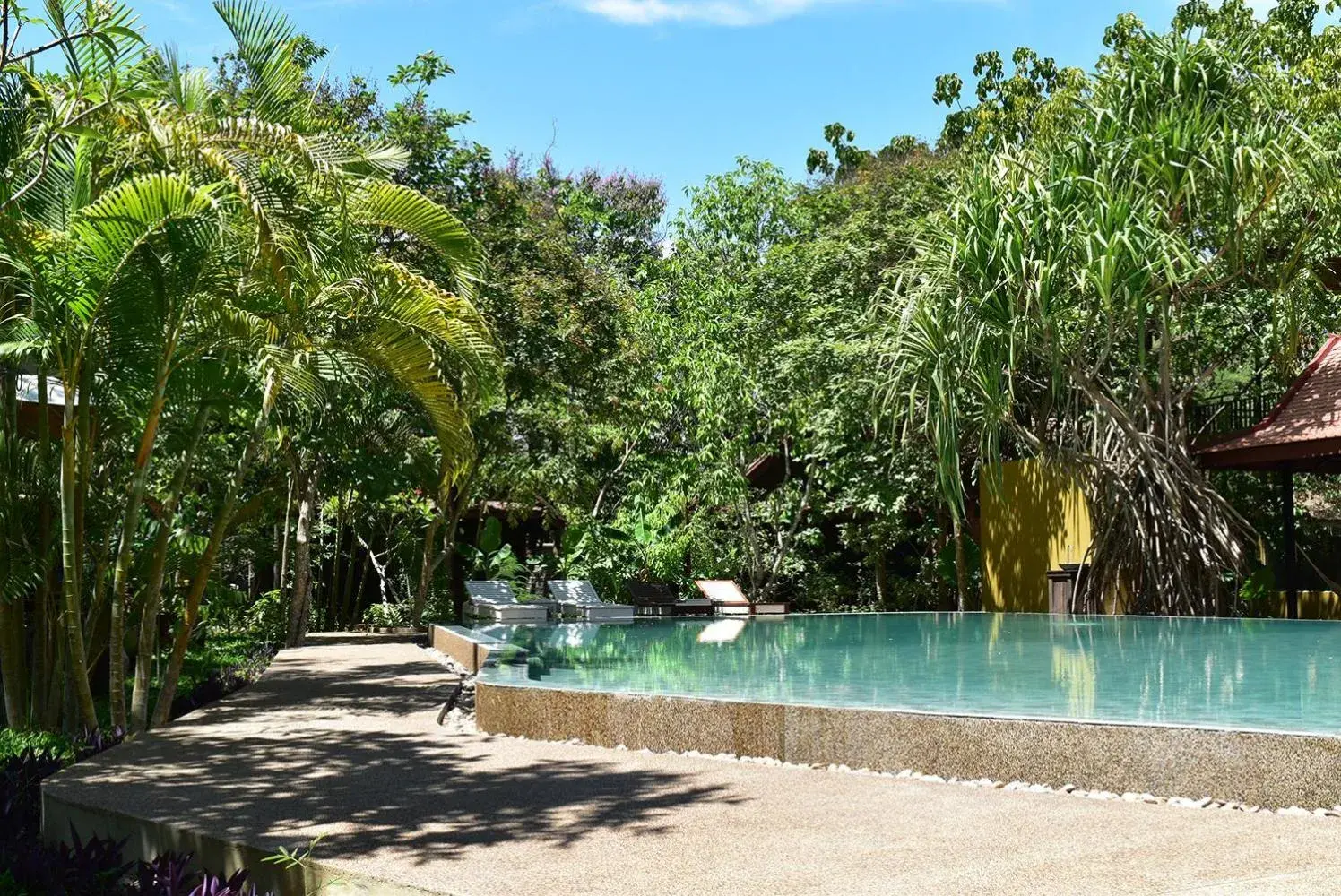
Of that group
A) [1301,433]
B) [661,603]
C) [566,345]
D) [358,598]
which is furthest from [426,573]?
[1301,433]

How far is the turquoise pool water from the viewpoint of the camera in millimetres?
6672

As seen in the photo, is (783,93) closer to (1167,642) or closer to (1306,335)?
(1306,335)

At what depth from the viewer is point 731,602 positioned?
1875 centimetres

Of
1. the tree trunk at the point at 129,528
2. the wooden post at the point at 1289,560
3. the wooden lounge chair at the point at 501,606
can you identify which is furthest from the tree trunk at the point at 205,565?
the wooden post at the point at 1289,560

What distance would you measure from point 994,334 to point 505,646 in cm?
666

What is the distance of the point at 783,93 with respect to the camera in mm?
32469

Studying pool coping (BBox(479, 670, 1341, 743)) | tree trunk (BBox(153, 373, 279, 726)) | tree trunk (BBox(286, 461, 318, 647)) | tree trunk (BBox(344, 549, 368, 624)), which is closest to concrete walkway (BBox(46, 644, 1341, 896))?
pool coping (BBox(479, 670, 1341, 743))

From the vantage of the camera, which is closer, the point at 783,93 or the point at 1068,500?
the point at 1068,500

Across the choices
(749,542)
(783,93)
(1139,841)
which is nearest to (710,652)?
(1139,841)

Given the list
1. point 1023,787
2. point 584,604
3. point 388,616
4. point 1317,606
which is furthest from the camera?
point 388,616

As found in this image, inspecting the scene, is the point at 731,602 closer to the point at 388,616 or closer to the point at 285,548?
the point at 388,616

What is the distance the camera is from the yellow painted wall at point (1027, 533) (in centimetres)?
1739

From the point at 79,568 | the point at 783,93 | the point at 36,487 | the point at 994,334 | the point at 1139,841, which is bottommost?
the point at 1139,841

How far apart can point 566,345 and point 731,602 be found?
5.17 m
